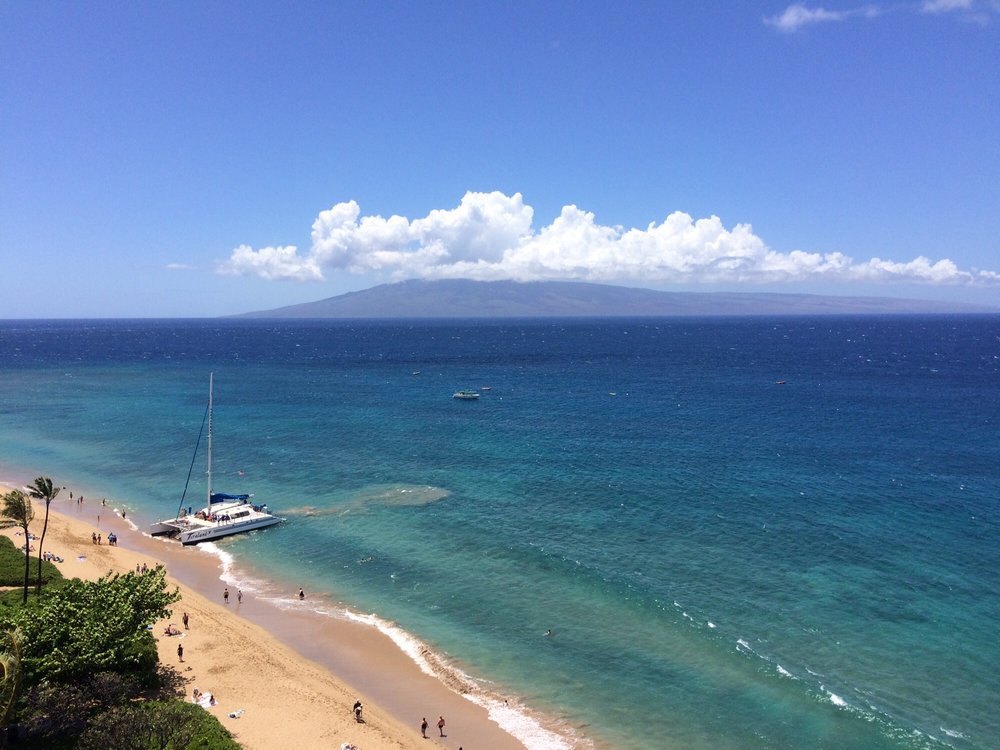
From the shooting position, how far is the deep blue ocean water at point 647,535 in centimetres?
3519

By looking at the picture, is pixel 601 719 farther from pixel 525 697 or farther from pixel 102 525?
pixel 102 525

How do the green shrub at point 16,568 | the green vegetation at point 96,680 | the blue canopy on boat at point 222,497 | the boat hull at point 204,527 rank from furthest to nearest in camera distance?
the blue canopy on boat at point 222,497 → the boat hull at point 204,527 → the green shrub at point 16,568 → the green vegetation at point 96,680

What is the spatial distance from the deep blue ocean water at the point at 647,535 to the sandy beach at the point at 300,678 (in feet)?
10.00

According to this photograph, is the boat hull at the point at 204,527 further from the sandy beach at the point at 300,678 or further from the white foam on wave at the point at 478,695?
→ the white foam on wave at the point at 478,695

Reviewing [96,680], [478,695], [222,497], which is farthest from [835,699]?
[222,497]

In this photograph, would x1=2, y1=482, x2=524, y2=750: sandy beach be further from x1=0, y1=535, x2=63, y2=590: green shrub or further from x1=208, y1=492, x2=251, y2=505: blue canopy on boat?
x1=208, y1=492, x2=251, y2=505: blue canopy on boat

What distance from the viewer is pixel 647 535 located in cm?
5550

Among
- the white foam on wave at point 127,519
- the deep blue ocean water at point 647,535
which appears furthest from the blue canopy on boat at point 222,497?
the white foam on wave at point 127,519

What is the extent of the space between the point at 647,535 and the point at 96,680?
131 feet

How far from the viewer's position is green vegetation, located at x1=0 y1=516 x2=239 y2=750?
86.6 feet

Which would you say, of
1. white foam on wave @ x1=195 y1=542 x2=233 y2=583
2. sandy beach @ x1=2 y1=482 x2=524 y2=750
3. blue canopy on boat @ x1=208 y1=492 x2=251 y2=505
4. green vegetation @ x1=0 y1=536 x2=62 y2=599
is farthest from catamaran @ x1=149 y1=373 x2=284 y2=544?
green vegetation @ x1=0 y1=536 x2=62 y2=599

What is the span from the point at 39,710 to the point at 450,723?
17847 mm

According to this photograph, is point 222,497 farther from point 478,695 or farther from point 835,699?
point 835,699

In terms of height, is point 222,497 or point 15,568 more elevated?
point 15,568
